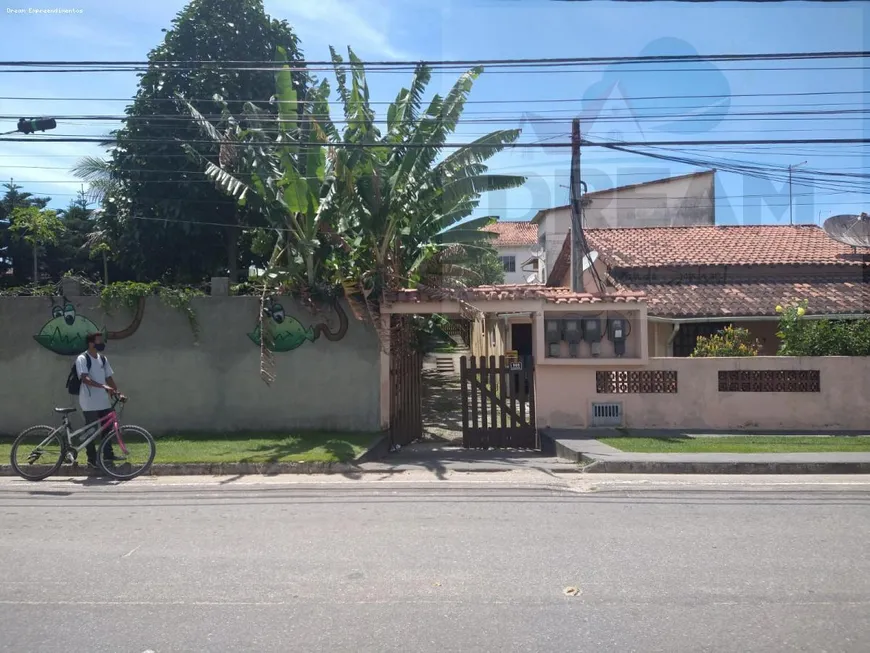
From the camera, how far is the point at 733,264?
1961 cm

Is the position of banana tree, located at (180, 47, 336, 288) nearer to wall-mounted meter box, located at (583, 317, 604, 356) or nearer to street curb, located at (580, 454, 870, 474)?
wall-mounted meter box, located at (583, 317, 604, 356)

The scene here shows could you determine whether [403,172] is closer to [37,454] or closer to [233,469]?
[233,469]

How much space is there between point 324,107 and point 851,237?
571 inches

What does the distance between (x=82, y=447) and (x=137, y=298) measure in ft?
13.6

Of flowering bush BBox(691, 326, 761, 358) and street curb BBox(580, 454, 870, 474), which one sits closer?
street curb BBox(580, 454, 870, 474)

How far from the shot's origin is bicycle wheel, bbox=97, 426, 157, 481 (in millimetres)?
9566

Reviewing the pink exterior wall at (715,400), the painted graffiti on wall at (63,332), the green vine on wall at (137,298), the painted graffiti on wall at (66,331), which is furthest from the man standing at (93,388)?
the pink exterior wall at (715,400)

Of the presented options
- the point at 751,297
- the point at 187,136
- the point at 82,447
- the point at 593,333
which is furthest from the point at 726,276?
the point at 82,447

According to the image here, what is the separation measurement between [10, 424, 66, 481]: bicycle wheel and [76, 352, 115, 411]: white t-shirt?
0.52 m

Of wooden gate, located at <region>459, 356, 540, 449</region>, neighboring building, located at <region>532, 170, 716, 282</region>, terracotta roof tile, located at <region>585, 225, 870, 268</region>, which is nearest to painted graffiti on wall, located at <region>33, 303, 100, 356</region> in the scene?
wooden gate, located at <region>459, 356, 540, 449</region>

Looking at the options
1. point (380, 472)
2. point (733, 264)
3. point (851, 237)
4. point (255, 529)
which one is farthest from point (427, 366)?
point (255, 529)

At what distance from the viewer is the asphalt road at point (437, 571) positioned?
4312 millimetres

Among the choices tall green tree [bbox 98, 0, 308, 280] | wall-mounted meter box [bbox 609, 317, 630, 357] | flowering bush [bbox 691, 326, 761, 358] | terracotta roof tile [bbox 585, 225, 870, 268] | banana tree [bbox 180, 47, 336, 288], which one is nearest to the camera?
banana tree [bbox 180, 47, 336, 288]

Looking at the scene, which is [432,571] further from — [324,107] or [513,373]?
[324,107]
